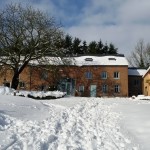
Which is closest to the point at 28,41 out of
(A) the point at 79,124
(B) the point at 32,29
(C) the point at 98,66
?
(B) the point at 32,29

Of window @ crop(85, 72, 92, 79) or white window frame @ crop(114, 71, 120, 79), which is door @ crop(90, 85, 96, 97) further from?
white window frame @ crop(114, 71, 120, 79)

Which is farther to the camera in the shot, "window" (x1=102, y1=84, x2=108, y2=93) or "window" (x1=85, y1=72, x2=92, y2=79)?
"window" (x1=85, y1=72, x2=92, y2=79)

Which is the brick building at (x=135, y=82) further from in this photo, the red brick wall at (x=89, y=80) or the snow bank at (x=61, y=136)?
the snow bank at (x=61, y=136)

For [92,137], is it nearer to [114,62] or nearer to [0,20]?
[0,20]

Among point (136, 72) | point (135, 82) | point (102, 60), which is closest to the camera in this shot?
point (102, 60)

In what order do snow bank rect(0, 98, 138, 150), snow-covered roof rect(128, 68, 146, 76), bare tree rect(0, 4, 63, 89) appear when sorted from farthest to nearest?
snow-covered roof rect(128, 68, 146, 76), bare tree rect(0, 4, 63, 89), snow bank rect(0, 98, 138, 150)

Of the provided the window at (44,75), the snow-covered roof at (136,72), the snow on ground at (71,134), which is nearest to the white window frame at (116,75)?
the snow-covered roof at (136,72)

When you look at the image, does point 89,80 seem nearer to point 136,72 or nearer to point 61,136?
point 136,72

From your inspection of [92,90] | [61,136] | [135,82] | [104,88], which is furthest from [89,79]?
[61,136]

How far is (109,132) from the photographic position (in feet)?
38.3

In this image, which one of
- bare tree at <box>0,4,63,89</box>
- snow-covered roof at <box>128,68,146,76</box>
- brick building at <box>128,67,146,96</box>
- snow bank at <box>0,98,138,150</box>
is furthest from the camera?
snow-covered roof at <box>128,68,146,76</box>

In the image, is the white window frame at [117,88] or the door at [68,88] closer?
the door at [68,88]

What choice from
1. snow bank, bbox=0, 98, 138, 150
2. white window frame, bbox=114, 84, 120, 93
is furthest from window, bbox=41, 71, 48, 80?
snow bank, bbox=0, 98, 138, 150

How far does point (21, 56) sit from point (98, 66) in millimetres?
19433
